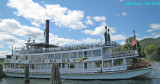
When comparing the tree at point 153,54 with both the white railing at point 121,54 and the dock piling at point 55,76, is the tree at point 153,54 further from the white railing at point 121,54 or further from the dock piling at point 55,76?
the dock piling at point 55,76

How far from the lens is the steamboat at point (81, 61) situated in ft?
66.9

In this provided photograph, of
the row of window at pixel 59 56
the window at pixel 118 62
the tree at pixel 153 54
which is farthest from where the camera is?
the tree at pixel 153 54

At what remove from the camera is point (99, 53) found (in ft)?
73.2

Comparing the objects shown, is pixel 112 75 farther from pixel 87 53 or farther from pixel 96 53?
pixel 87 53

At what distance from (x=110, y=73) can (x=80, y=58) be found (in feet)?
18.2

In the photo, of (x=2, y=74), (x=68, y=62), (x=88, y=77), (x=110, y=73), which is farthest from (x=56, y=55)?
(x=2, y=74)

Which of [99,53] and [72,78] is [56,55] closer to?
[72,78]

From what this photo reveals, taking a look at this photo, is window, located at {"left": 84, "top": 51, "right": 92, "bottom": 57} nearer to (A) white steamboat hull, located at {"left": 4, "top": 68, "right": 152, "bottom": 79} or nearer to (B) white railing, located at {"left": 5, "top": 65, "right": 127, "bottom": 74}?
(B) white railing, located at {"left": 5, "top": 65, "right": 127, "bottom": 74}

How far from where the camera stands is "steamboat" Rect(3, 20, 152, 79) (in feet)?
66.9

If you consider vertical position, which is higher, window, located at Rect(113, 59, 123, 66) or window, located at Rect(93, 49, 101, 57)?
window, located at Rect(93, 49, 101, 57)

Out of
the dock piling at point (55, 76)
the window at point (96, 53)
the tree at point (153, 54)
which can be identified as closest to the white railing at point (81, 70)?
the window at point (96, 53)

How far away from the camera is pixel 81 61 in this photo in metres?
23.4

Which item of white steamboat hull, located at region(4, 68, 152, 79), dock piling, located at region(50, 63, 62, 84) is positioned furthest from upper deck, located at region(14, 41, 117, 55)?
dock piling, located at region(50, 63, 62, 84)

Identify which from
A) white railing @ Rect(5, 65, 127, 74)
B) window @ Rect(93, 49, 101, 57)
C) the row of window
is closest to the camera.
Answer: white railing @ Rect(5, 65, 127, 74)
